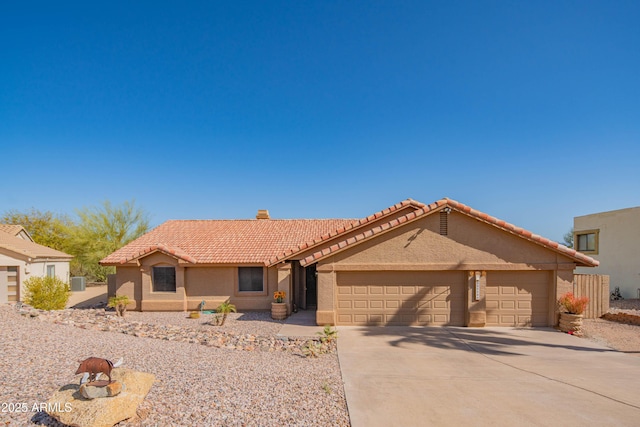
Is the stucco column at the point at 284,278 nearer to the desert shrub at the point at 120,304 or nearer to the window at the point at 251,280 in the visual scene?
the window at the point at 251,280

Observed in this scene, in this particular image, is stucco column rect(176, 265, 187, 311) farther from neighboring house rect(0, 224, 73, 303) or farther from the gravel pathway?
neighboring house rect(0, 224, 73, 303)

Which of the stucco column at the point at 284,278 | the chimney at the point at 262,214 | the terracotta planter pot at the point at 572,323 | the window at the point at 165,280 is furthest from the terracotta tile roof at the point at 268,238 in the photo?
the terracotta planter pot at the point at 572,323

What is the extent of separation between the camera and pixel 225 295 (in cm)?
1530

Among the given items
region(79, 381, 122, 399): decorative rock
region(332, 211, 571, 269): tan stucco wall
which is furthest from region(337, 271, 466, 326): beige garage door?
region(79, 381, 122, 399): decorative rock

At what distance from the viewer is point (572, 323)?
35.9ft

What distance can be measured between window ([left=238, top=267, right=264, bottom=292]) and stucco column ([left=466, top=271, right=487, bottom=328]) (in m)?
8.97

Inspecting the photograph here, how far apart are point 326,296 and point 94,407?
8.19 metres

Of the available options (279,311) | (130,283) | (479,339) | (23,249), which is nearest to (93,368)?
(279,311)

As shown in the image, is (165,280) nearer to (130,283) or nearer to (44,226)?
(130,283)

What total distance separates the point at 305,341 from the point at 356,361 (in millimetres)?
2358

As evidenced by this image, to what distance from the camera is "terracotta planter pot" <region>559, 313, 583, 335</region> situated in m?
10.9

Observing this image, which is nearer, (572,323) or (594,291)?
(572,323)

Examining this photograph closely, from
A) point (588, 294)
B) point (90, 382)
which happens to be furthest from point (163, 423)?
point (588, 294)

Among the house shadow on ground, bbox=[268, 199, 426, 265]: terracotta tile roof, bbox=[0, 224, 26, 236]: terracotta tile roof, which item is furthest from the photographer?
bbox=[0, 224, 26, 236]: terracotta tile roof
